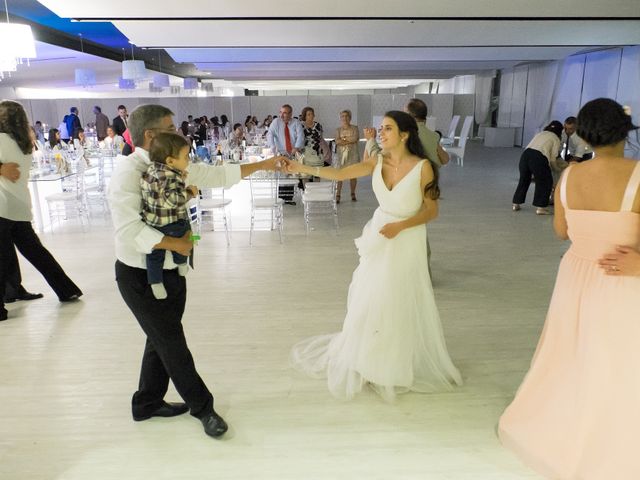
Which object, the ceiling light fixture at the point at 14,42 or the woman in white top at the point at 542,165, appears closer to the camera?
the ceiling light fixture at the point at 14,42

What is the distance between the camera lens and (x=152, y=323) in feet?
7.72

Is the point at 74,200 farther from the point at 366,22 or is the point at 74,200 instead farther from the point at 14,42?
the point at 366,22

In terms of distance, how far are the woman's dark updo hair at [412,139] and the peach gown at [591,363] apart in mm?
723

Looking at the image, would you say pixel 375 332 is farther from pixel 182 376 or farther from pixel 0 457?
pixel 0 457

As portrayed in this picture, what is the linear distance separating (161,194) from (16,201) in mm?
2407

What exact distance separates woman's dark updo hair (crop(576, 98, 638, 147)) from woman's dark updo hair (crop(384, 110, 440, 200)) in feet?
2.75

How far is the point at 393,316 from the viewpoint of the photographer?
9.31 ft

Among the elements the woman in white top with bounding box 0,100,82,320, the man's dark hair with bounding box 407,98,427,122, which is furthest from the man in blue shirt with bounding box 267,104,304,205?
the woman in white top with bounding box 0,100,82,320

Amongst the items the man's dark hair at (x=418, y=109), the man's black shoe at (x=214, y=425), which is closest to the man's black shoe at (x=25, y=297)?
the man's black shoe at (x=214, y=425)

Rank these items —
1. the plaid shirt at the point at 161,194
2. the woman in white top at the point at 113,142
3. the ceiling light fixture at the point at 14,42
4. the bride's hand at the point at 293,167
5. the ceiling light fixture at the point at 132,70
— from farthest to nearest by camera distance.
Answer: the ceiling light fixture at the point at 132,70 → the woman in white top at the point at 113,142 → the ceiling light fixture at the point at 14,42 → the bride's hand at the point at 293,167 → the plaid shirt at the point at 161,194

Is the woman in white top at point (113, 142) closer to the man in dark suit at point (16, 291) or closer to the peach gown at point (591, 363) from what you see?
the man in dark suit at point (16, 291)

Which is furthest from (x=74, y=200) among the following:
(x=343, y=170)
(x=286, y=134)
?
(x=343, y=170)

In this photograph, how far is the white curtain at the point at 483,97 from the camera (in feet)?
67.9

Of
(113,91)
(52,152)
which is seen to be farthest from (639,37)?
(113,91)
